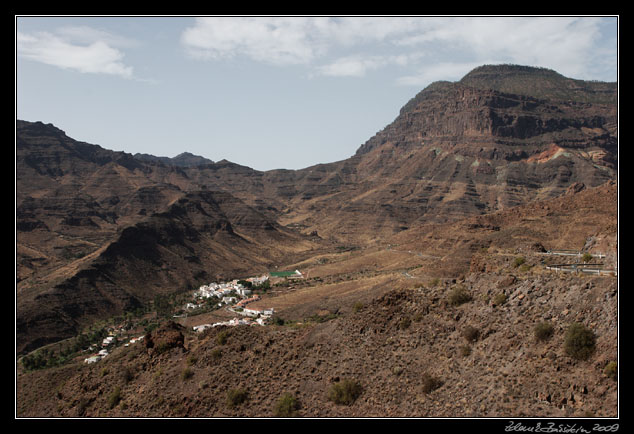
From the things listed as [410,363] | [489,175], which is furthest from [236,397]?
[489,175]

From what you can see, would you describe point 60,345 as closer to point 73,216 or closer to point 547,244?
point 547,244

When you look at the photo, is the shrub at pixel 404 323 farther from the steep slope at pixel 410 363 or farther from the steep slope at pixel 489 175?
the steep slope at pixel 489 175

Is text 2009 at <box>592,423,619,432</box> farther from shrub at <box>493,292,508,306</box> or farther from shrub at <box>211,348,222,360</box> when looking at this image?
shrub at <box>211,348,222,360</box>

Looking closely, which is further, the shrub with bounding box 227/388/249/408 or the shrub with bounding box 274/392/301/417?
the shrub with bounding box 227/388/249/408

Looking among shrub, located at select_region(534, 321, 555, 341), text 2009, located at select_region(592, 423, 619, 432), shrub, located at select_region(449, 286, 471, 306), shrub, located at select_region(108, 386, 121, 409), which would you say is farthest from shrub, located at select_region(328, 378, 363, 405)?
shrub, located at select_region(108, 386, 121, 409)

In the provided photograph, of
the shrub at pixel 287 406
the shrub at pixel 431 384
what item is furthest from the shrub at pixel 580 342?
the shrub at pixel 287 406

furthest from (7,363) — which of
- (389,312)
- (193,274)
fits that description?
(193,274)
